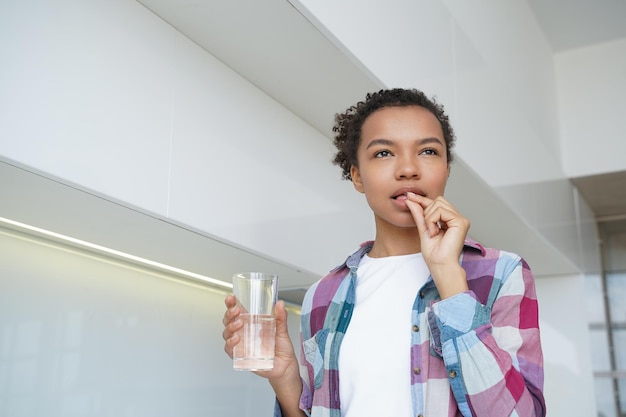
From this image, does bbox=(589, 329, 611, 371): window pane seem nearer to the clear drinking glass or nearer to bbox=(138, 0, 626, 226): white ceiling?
bbox=(138, 0, 626, 226): white ceiling

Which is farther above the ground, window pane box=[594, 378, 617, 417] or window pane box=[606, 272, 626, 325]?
window pane box=[606, 272, 626, 325]

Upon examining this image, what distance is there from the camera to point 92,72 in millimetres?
1088

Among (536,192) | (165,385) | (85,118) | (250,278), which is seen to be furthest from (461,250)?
(536,192)

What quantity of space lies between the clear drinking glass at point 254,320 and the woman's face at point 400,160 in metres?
0.22

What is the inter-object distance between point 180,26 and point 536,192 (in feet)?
5.58

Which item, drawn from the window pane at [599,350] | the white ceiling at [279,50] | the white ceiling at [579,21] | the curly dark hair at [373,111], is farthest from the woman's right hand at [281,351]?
the window pane at [599,350]

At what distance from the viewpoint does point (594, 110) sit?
329 centimetres

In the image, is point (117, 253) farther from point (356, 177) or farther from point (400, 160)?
point (400, 160)

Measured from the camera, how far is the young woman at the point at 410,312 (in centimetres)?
87

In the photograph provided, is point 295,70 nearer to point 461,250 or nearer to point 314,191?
point 314,191

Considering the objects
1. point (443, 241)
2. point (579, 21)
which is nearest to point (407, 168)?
point (443, 241)

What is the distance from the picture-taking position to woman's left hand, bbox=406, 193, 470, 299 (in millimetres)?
904

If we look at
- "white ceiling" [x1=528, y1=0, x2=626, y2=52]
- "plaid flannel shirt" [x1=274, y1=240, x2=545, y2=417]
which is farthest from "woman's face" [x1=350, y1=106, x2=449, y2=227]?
"white ceiling" [x1=528, y1=0, x2=626, y2=52]

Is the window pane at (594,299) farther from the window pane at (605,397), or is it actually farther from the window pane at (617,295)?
the window pane at (605,397)
